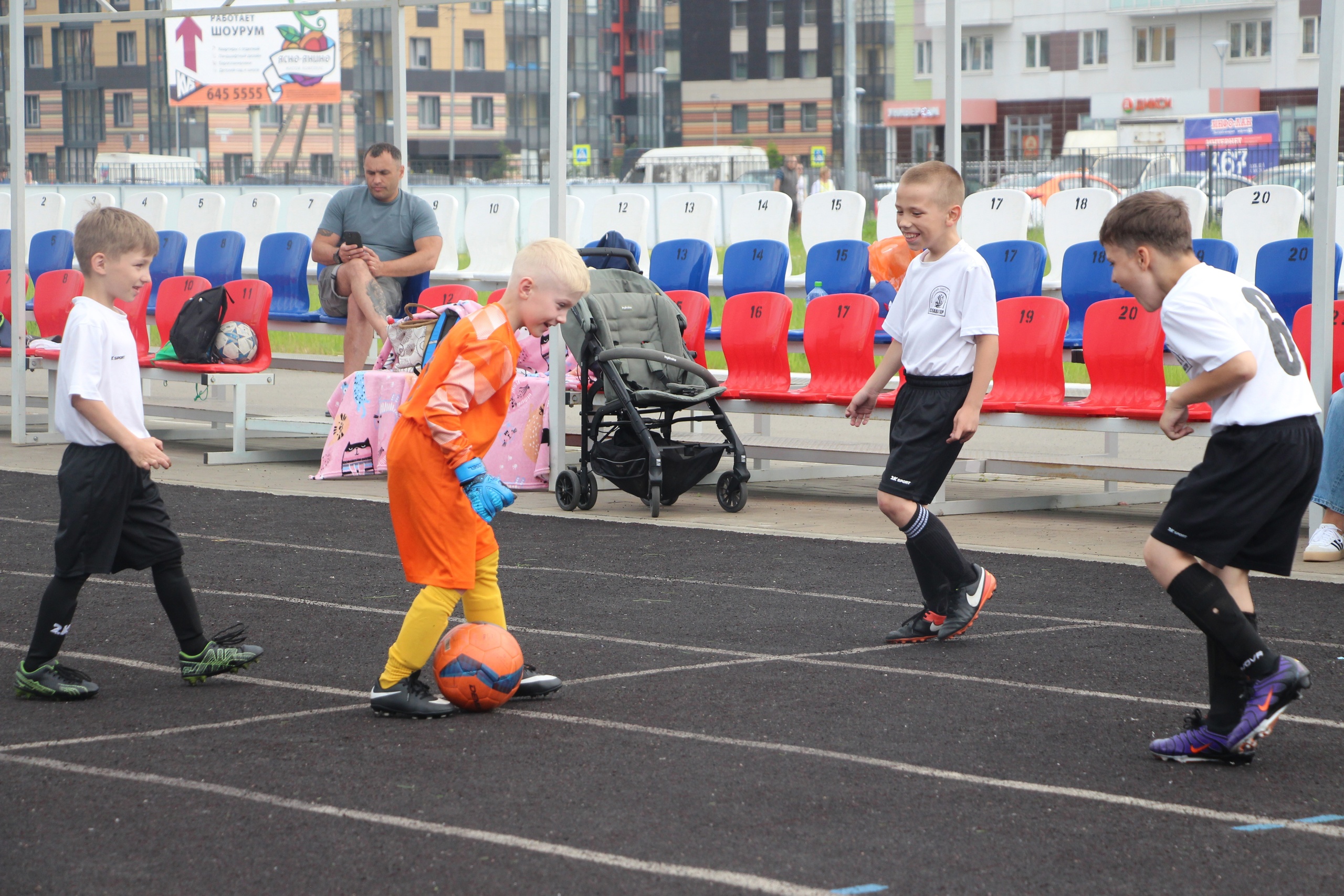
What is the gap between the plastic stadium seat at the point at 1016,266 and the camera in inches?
437

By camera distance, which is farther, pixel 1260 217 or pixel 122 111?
pixel 122 111

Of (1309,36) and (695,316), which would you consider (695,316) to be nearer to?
(695,316)

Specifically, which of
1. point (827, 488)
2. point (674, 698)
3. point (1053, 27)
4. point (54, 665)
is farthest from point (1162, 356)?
point (1053, 27)

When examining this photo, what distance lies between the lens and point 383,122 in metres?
97.6

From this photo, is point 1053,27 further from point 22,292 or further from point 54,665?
point 54,665

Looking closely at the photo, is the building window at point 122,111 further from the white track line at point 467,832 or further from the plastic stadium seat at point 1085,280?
the white track line at point 467,832

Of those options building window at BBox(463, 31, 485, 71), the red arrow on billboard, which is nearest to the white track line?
the red arrow on billboard

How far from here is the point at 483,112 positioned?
339 ft

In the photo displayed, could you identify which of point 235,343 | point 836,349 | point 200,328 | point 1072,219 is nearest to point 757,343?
point 836,349

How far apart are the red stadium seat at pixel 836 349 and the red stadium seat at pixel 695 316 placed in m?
0.83

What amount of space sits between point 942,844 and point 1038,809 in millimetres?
384

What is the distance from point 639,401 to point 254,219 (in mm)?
11011

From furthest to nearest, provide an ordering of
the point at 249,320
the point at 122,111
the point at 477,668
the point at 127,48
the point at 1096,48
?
the point at 1096,48 < the point at 127,48 < the point at 122,111 < the point at 249,320 < the point at 477,668

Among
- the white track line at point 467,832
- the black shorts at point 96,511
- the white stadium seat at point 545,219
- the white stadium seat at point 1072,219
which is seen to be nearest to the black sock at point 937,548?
the white track line at point 467,832
